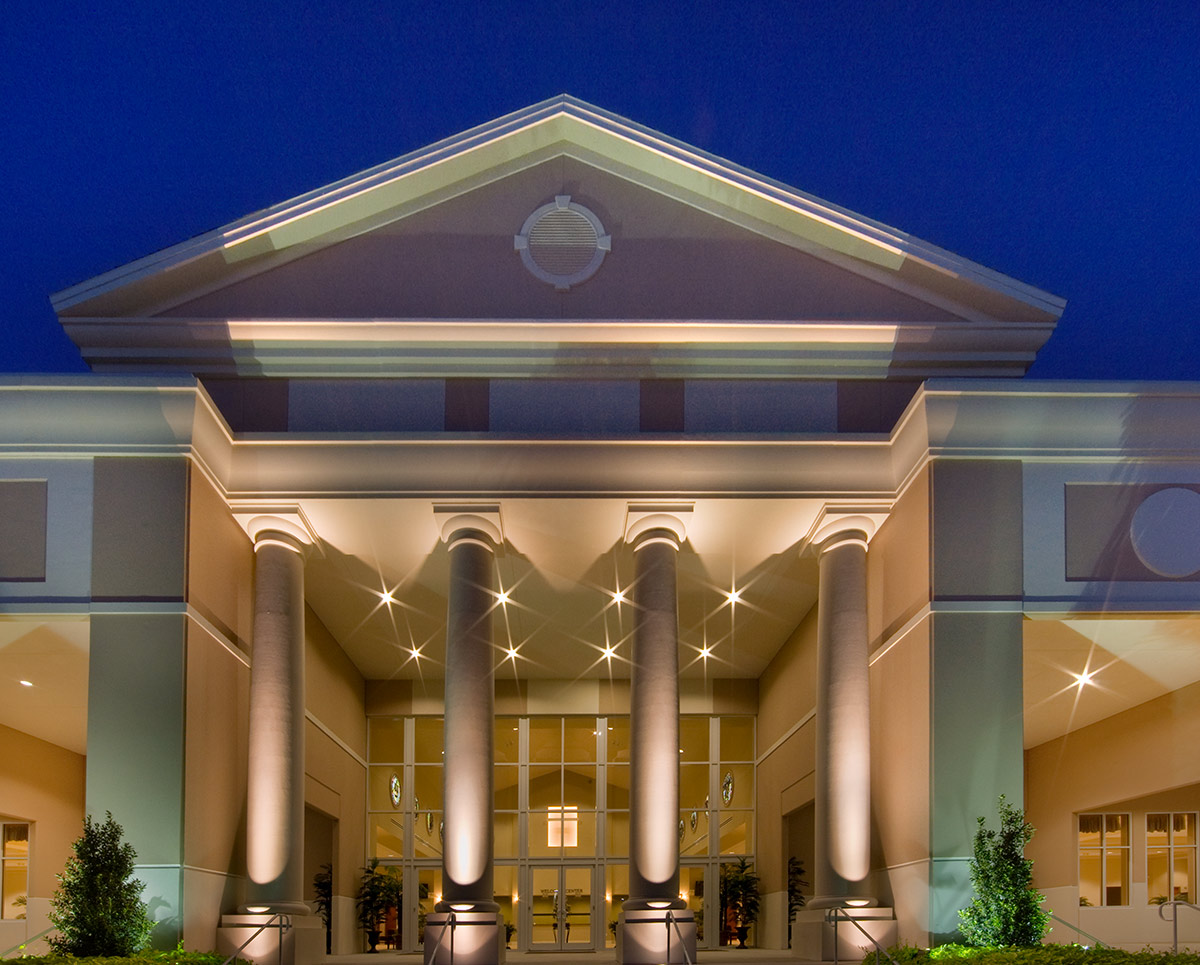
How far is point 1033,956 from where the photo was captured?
56.7 ft

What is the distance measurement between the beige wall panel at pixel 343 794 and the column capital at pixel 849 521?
40.9 ft

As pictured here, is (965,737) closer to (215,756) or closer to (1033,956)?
(1033,956)

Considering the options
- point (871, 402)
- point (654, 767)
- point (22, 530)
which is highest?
point (871, 402)

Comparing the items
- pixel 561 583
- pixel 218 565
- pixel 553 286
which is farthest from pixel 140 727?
pixel 553 286

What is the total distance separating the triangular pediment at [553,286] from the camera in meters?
23.7

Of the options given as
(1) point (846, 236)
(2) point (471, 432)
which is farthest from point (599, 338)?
(1) point (846, 236)

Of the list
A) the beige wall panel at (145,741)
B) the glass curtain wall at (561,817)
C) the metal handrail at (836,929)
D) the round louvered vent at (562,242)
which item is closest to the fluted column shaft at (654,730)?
the metal handrail at (836,929)

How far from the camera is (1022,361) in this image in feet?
79.7

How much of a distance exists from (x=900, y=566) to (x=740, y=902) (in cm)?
1489

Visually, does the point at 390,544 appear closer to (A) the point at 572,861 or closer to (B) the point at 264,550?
(B) the point at 264,550

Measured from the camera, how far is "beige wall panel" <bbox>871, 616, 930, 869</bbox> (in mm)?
20500

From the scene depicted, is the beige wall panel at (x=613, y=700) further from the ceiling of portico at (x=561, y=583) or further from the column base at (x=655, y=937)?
the column base at (x=655, y=937)

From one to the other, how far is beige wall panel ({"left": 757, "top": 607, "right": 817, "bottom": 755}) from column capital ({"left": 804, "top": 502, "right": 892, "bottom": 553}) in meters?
5.67

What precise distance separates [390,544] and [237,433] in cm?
369
